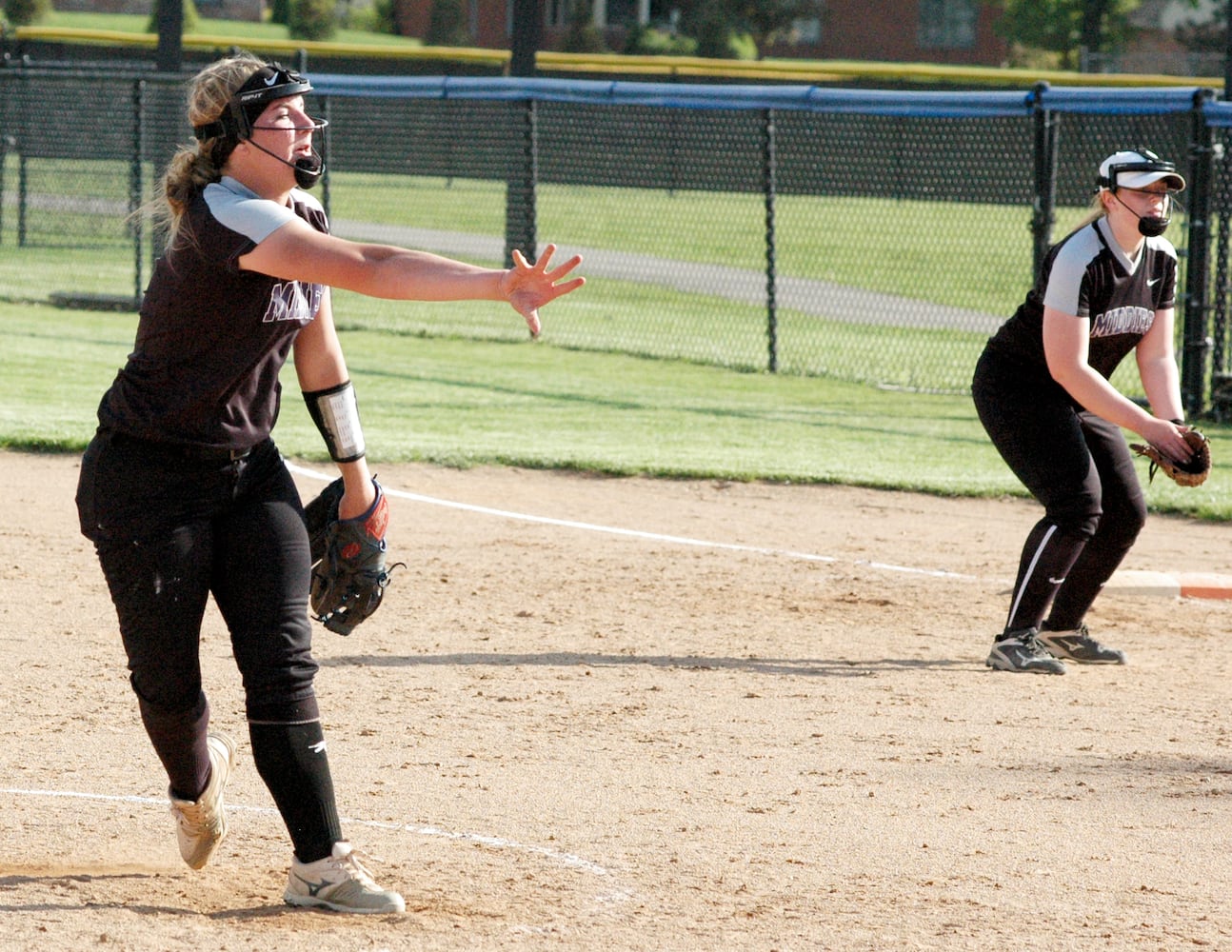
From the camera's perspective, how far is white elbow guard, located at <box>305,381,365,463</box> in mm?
4203

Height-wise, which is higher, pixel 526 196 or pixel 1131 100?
pixel 1131 100

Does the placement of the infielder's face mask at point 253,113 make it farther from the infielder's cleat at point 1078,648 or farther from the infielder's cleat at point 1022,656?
the infielder's cleat at point 1078,648

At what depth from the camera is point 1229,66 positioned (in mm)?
13516

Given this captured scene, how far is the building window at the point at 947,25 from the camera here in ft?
205

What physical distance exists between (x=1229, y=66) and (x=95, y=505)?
11.8 metres

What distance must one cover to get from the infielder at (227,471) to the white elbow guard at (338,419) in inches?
6.9

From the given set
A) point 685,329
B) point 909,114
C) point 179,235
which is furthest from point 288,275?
point 685,329

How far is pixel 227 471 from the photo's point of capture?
3.85m

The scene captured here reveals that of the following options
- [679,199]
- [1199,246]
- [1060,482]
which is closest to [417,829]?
[1060,482]

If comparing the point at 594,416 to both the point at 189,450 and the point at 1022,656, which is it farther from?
the point at 189,450

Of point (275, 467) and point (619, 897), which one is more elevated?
point (275, 467)

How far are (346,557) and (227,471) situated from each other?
1.90 feet

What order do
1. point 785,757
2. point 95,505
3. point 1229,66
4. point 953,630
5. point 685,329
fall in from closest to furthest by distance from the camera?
point 95,505 → point 785,757 → point 953,630 → point 1229,66 → point 685,329

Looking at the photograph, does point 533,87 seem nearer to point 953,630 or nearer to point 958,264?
point 958,264
